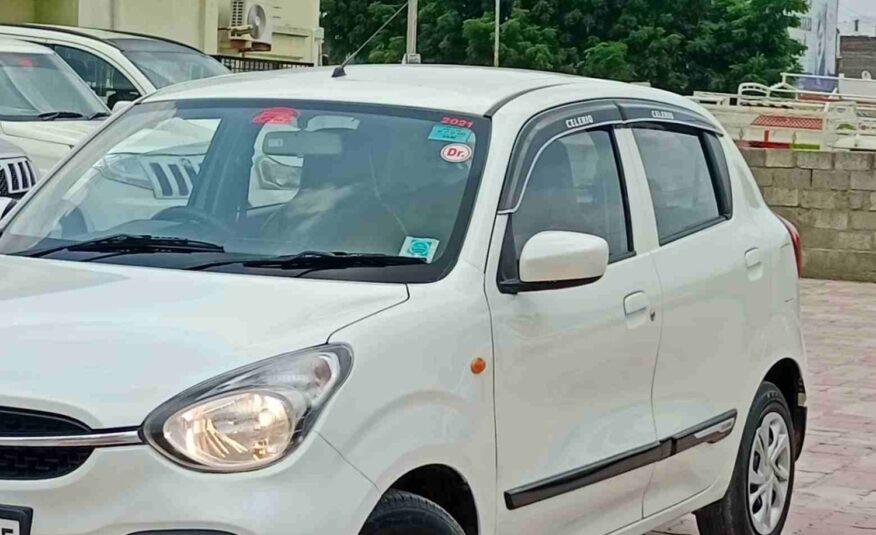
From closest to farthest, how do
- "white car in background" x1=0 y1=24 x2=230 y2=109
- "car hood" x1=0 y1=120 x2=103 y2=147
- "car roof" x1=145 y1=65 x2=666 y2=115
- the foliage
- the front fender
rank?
the front fender
"car roof" x1=145 y1=65 x2=666 y2=115
"car hood" x1=0 y1=120 x2=103 y2=147
"white car in background" x1=0 y1=24 x2=230 y2=109
the foliage

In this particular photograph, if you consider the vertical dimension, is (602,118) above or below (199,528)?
above

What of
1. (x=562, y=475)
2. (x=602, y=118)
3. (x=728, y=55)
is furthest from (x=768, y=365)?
(x=728, y=55)

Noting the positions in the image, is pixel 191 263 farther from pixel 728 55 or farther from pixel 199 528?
pixel 728 55

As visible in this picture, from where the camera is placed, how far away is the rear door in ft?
16.6

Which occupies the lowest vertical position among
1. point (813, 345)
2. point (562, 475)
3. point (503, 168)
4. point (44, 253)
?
point (813, 345)

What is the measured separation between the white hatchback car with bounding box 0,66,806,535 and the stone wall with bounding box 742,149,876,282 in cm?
1001

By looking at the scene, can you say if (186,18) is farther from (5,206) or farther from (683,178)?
(683,178)

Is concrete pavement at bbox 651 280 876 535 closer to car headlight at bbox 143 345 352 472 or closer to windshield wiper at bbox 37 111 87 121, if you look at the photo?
car headlight at bbox 143 345 352 472

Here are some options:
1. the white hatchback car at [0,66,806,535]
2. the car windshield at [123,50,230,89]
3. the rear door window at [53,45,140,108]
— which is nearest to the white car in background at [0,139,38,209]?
the car windshield at [123,50,230,89]

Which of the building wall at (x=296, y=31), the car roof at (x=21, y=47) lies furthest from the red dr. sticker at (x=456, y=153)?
the building wall at (x=296, y=31)

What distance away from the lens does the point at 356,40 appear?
5038cm

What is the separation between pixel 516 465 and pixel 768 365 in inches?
74.5

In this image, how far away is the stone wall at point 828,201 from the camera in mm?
15719

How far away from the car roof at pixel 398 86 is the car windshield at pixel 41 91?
7304 millimetres
